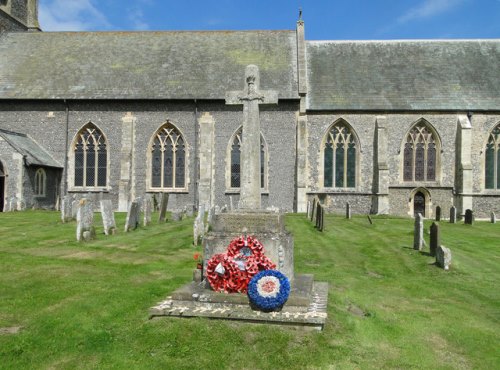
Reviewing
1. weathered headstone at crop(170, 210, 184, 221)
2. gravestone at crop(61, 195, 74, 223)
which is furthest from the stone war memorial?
weathered headstone at crop(170, 210, 184, 221)

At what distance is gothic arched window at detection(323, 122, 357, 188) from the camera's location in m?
27.8

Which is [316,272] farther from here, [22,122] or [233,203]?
[22,122]

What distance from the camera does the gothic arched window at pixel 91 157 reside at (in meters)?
27.6

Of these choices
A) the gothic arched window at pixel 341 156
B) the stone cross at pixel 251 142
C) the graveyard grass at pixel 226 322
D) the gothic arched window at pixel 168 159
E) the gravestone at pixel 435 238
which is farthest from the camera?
the gothic arched window at pixel 341 156

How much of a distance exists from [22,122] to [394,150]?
21551mm

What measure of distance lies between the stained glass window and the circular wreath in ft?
71.7

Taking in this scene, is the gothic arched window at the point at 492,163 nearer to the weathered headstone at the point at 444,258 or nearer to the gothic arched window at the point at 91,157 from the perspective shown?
the weathered headstone at the point at 444,258

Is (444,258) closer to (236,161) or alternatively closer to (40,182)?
(236,161)

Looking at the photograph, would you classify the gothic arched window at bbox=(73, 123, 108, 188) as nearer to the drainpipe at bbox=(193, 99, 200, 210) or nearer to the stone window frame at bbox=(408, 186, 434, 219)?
the drainpipe at bbox=(193, 99, 200, 210)

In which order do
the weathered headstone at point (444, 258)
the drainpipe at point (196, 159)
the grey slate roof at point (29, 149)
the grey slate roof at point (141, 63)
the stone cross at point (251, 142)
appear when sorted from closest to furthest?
the stone cross at point (251, 142), the weathered headstone at point (444, 258), the grey slate roof at point (29, 149), the drainpipe at point (196, 159), the grey slate roof at point (141, 63)

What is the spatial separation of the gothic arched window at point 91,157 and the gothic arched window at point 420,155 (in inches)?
690

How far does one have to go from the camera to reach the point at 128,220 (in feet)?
54.5

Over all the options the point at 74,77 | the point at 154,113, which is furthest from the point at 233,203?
the point at 74,77

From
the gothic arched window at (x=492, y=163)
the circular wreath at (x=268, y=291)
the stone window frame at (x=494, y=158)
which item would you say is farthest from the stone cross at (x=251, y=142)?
the gothic arched window at (x=492, y=163)
